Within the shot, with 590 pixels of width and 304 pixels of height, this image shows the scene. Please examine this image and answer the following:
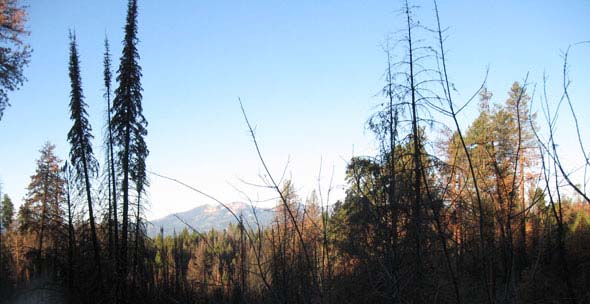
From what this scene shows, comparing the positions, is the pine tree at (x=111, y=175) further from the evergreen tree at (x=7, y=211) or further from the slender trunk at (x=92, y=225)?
the evergreen tree at (x=7, y=211)

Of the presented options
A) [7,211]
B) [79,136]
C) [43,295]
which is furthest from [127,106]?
[7,211]

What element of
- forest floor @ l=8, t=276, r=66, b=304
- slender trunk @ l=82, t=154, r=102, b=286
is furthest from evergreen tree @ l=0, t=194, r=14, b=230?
slender trunk @ l=82, t=154, r=102, b=286

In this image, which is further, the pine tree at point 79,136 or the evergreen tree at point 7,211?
the evergreen tree at point 7,211

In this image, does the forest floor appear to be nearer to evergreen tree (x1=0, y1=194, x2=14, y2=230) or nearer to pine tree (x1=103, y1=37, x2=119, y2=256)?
pine tree (x1=103, y1=37, x2=119, y2=256)

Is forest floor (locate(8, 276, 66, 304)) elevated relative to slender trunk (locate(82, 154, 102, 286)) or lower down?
lower down

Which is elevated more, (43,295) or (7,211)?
(7,211)

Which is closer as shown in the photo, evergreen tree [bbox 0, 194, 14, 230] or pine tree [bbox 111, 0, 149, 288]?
pine tree [bbox 111, 0, 149, 288]

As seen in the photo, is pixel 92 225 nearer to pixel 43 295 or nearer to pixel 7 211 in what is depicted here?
pixel 43 295

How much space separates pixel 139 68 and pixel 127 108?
75.4 inches

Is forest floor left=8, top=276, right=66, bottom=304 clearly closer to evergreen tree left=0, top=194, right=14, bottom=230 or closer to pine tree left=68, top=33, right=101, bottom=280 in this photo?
pine tree left=68, top=33, right=101, bottom=280

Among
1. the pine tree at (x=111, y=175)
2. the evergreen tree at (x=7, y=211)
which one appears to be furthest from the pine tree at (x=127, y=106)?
the evergreen tree at (x=7, y=211)

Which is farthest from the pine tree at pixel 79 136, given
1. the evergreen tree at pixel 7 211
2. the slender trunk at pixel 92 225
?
the evergreen tree at pixel 7 211

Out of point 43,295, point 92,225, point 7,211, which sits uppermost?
point 7,211

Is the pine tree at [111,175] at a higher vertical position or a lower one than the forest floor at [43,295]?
higher
